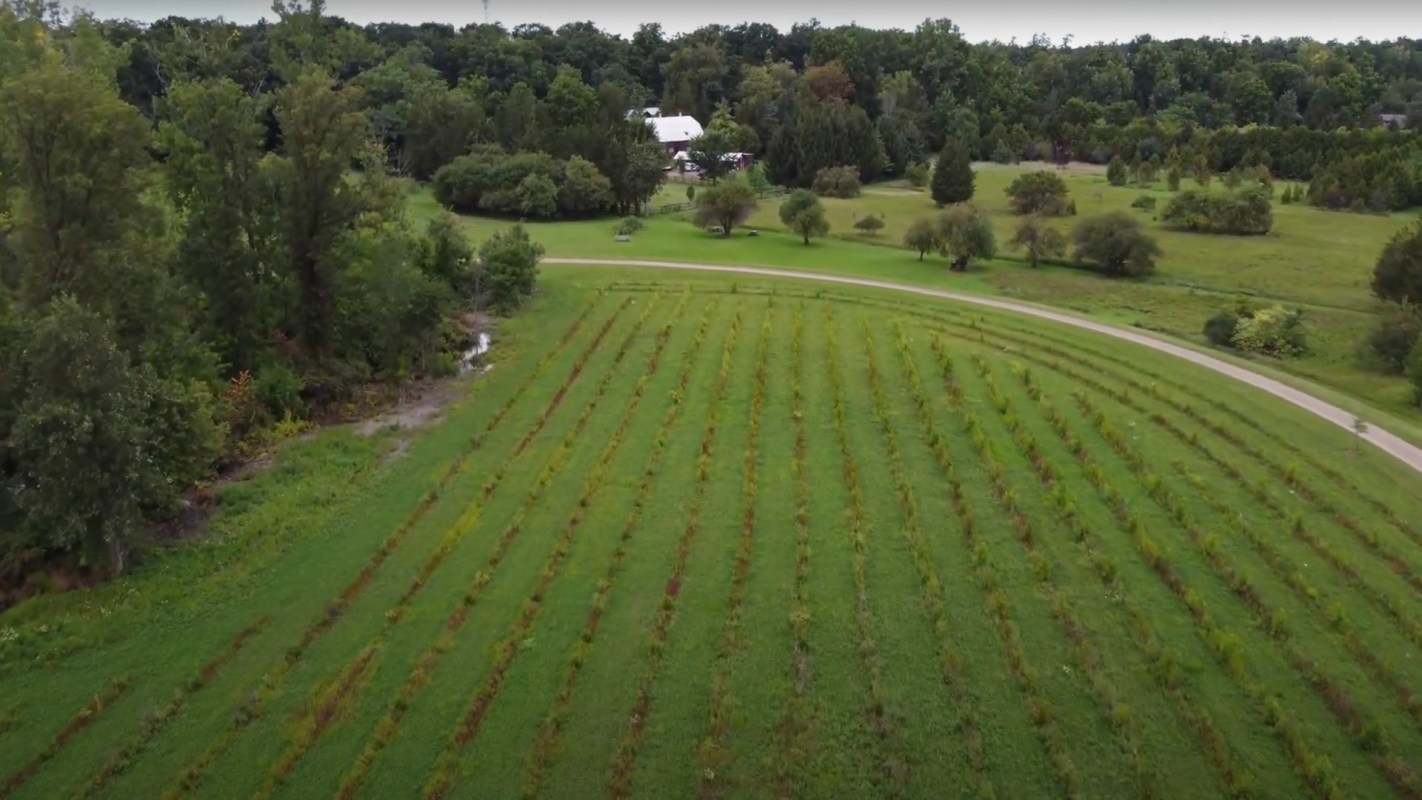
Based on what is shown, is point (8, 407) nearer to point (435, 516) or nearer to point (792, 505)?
point (435, 516)

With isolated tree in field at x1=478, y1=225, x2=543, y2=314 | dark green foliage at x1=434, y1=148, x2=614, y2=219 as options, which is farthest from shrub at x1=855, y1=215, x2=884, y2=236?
isolated tree in field at x1=478, y1=225, x2=543, y2=314

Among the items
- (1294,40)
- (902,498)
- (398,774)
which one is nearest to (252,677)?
(398,774)

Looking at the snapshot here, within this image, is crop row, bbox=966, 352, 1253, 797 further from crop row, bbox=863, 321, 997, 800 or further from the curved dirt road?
the curved dirt road

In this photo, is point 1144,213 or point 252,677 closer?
point 252,677

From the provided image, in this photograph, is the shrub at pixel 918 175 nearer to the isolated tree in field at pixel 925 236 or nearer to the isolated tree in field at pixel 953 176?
the isolated tree in field at pixel 953 176

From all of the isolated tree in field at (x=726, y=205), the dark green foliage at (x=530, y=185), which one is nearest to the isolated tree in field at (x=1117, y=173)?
the isolated tree in field at (x=726, y=205)

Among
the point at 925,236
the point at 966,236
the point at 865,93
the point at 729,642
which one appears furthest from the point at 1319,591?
the point at 865,93
